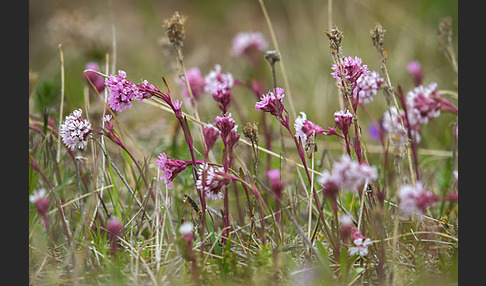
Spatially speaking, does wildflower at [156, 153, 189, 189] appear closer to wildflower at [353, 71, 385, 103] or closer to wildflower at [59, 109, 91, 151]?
wildflower at [59, 109, 91, 151]

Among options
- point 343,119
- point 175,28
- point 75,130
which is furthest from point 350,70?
point 75,130

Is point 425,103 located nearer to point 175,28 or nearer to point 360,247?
Answer: point 360,247

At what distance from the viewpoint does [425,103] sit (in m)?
2.12

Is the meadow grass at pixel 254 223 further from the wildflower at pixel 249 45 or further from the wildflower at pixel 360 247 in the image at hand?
the wildflower at pixel 249 45

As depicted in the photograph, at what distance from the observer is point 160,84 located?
449 centimetres

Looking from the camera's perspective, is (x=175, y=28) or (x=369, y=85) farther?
(x=369, y=85)

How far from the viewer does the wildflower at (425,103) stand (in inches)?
83.5

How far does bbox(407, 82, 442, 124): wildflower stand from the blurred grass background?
0.59m

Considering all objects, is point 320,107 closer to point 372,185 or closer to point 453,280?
point 372,185

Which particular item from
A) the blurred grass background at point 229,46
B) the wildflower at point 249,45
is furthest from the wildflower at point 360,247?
the wildflower at point 249,45

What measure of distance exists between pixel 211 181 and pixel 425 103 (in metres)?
0.98

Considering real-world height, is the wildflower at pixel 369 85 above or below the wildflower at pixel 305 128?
above

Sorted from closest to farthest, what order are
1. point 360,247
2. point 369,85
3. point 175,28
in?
point 360,247 < point 175,28 < point 369,85

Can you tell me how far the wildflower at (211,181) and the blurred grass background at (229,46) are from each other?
94 centimetres
